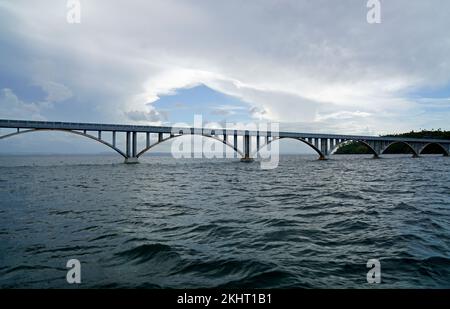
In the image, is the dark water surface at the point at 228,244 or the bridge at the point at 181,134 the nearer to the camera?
the dark water surface at the point at 228,244

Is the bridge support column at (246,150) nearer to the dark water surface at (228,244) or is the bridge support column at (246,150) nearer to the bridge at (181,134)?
the bridge at (181,134)

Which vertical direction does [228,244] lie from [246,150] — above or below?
below

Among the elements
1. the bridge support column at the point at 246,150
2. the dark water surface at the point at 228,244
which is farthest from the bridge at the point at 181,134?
the dark water surface at the point at 228,244

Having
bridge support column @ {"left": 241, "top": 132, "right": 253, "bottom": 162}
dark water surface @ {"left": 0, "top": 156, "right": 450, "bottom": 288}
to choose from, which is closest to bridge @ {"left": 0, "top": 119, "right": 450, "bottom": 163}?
bridge support column @ {"left": 241, "top": 132, "right": 253, "bottom": 162}

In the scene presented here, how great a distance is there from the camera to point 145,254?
7469 millimetres

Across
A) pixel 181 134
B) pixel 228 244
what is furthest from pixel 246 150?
pixel 228 244

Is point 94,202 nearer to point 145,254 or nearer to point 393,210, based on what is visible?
point 145,254

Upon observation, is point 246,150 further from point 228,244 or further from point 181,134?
point 228,244

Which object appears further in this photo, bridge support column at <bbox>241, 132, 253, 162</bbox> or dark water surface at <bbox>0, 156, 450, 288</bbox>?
bridge support column at <bbox>241, 132, 253, 162</bbox>

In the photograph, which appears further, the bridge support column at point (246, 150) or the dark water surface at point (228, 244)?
the bridge support column at point (246, 150)

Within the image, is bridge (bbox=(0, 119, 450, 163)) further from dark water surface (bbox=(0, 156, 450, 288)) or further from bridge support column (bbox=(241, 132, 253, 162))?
dark water surface (bbox=(0, 156, 450, 288))

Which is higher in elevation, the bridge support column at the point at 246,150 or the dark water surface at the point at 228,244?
the bridge support column at the point at 246,150

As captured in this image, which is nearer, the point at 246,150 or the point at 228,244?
the point at 228,244
